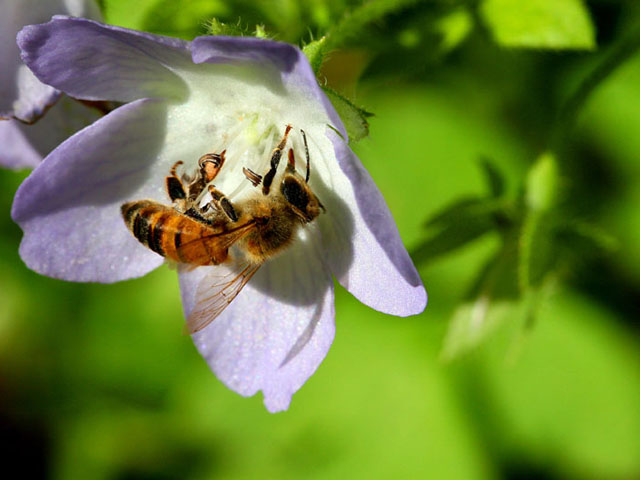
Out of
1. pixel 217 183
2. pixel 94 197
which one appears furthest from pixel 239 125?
pixel 94 197

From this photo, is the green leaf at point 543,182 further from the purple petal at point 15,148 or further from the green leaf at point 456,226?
the purple petal at point 15,148

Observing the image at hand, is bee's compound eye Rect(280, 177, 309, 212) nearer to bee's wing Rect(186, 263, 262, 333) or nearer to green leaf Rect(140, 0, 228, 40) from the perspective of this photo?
bee's wing Rect(186, 263, 262, 333)

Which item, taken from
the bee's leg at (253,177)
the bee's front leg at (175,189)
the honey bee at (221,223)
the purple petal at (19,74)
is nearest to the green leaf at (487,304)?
the honey bee at (221,223)

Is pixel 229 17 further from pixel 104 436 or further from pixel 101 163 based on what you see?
pixel 104 436

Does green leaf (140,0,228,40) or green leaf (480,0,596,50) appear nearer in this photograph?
green leaf (140,0,228,40)

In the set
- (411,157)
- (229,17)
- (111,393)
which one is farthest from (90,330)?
(229,17)

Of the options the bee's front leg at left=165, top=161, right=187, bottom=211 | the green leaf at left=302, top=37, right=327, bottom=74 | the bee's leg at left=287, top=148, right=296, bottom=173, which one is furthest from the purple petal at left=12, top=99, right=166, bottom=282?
the green leaf at left=302, top=37, right=327, bottom=74

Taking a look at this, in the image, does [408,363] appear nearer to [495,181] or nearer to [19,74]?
[495,181]
